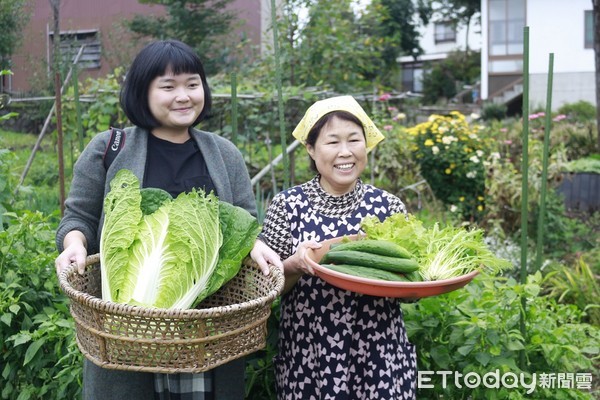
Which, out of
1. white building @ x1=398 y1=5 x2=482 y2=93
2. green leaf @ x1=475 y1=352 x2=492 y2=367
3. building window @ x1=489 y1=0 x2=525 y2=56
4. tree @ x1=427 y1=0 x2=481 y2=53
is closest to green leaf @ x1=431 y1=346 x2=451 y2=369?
green leaf @ x1=475 y1=352 x2=492 y2=367

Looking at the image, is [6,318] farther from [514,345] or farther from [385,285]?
[514,345]

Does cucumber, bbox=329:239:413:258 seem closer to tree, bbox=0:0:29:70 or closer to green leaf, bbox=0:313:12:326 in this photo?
green leaf, bbox=0:313:12:326

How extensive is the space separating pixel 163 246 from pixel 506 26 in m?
26.0

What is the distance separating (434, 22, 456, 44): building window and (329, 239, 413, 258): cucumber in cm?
4137

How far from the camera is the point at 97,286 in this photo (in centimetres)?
252

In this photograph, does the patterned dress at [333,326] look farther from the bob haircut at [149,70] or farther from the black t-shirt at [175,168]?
the bob haircut at [149,70]

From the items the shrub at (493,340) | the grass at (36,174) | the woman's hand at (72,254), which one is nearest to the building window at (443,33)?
the grass at (36,174)

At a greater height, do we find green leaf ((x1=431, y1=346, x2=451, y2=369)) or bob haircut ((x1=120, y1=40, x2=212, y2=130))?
bob haircut ((x1=120, y1=40, x2=212, y2=130))

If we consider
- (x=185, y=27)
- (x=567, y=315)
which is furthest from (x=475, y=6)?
(x=567, y=315)

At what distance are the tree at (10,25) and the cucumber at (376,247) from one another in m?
15.9

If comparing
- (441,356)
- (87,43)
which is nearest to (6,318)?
(441,356)

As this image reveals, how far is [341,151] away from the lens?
258 centimetres

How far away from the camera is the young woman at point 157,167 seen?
2.43 meters

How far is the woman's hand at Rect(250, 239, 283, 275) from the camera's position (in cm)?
236
